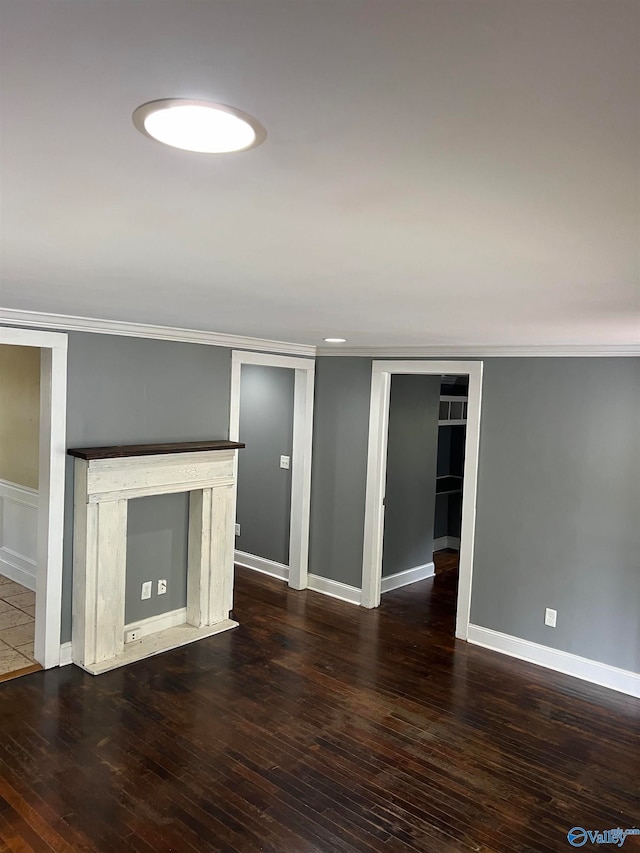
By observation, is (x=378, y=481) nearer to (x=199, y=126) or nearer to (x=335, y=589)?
(x=335, y=589)

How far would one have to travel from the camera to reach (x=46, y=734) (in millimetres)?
3357

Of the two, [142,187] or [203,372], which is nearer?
[142,187]

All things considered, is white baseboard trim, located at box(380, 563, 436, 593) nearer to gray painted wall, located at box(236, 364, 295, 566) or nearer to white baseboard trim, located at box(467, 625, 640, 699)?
gray painted wall, located at box(236, 364, 295, 566)

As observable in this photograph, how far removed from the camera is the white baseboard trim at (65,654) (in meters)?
4.14

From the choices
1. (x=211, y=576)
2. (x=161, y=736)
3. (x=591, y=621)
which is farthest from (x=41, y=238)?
(x=591, y=621)

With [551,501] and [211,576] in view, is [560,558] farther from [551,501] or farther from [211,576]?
[211,576]

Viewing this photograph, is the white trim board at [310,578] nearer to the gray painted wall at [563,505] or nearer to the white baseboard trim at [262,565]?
the white baseboard trim at [262,565]

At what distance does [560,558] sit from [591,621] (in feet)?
1.54

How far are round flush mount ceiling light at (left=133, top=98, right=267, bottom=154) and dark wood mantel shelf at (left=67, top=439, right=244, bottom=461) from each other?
3.22m

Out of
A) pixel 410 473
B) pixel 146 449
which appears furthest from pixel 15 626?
pixel 410 473

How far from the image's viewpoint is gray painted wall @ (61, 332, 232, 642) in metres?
4.09

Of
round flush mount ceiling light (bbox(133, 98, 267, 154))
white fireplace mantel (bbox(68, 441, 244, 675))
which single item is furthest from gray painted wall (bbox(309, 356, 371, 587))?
round flush mount ceiling light (bbox(133, 98, 267, 154))

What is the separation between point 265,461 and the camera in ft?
21.0

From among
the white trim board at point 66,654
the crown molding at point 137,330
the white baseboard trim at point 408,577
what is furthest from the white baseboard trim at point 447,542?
the white trim board at point 66,654
